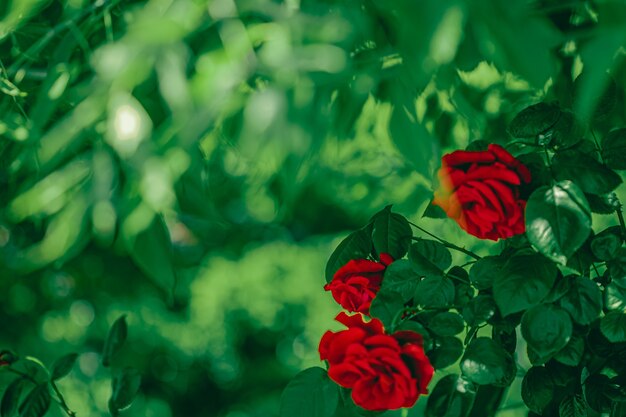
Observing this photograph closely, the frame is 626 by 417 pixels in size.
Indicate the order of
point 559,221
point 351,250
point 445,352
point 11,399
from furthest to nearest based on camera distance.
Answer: point 11,399 → point 351,250 → point 445,352 → point 559,221

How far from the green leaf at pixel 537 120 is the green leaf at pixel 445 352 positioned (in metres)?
0.27

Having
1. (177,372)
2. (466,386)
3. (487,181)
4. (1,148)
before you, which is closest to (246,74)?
(487,181)

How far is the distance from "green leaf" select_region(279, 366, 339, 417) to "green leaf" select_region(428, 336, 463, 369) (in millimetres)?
131

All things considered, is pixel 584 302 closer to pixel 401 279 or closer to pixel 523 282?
pixel 523 282

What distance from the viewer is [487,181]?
0.84m

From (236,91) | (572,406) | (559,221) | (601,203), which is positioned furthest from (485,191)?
(236,91)

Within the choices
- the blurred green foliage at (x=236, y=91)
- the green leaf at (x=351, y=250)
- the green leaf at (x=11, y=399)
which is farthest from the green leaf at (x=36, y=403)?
the green leaf at (x=351, y=250)

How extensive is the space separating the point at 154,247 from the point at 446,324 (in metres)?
0.37

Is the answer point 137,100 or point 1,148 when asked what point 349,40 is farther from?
point 1,148

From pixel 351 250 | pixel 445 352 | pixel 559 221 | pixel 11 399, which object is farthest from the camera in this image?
pixel 11 399

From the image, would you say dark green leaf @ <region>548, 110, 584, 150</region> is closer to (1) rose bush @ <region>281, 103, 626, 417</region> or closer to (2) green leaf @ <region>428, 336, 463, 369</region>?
(1) rose bush @ <region>281, 103, 626, 417</region>

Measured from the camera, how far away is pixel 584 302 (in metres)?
0.84

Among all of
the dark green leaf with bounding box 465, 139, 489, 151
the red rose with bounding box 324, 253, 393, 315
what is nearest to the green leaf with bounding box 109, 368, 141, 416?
the red rose with bounding box 324, 253, 393, 315

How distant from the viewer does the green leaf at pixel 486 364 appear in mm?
866
